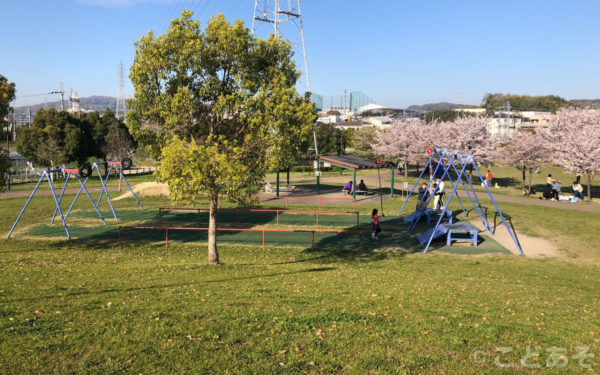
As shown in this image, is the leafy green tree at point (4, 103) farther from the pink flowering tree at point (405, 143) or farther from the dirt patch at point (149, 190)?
the pink flowering tree at point (405, 143)

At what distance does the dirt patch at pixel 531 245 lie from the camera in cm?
1770

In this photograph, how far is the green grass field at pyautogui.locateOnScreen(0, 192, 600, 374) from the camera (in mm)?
6836

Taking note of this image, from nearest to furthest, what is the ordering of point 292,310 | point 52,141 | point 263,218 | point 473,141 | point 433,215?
point 292,310
point 433,215
point 263,218
point 473,141
point 52,141

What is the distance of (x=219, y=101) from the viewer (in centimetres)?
1438

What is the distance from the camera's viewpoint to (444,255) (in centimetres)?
1772

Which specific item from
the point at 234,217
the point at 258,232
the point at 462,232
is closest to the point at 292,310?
the point at 258,232

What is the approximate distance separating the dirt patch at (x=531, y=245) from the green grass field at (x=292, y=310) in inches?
25.4

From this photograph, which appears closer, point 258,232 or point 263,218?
point 258,232

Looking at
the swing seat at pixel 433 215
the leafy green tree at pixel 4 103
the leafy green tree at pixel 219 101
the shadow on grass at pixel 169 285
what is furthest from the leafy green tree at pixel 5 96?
the swing seat at pixel 433 215

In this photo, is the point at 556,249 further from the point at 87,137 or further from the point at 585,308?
the point at 87,137

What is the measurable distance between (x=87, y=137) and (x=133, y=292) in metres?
55.0

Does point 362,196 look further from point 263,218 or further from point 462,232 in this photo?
point 462,232

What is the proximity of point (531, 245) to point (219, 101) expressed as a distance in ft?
48.9

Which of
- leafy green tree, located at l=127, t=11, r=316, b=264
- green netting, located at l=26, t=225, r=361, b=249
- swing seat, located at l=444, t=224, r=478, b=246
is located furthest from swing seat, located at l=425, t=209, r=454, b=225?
leafy green tree, located at l=127, t=11, r=316, b=264
